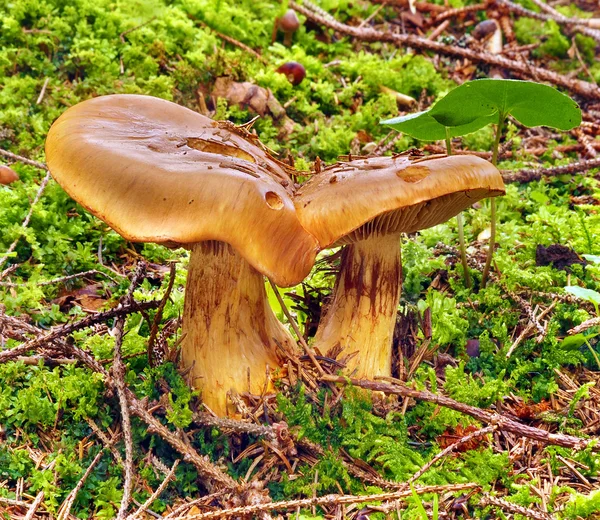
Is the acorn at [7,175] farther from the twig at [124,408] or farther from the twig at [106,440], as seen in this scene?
the twig at [106,440]

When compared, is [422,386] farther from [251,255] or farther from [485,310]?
[251,255]

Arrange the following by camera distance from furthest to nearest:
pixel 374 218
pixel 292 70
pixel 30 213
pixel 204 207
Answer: pixel 292 70 → pixel 30 213 → pixel 374 218 → pixel 204 207

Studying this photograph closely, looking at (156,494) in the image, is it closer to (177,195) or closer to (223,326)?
(223,326)

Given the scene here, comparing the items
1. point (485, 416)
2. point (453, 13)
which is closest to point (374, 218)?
point (485, 416)

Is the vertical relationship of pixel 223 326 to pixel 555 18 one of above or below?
below

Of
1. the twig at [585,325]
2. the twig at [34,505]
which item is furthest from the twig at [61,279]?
the twig at [585,325]

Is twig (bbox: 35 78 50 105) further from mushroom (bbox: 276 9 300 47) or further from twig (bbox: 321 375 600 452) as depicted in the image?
twig (bbox: 321 375 600 452)

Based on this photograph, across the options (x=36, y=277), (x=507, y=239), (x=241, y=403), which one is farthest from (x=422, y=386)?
(x=36, y=277)
